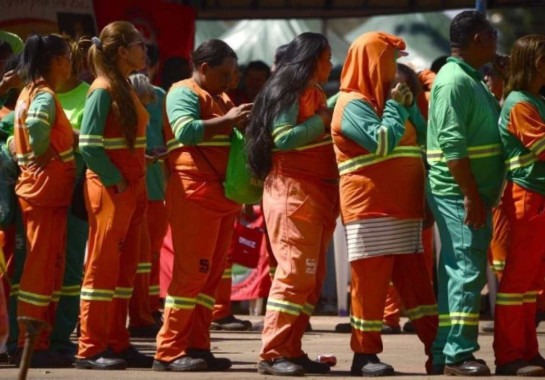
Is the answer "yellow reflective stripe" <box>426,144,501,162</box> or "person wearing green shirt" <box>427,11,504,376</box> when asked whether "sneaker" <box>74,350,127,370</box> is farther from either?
"yellow reflective stripe" <box>426,144,501,162</box>

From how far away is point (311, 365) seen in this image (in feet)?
33.2

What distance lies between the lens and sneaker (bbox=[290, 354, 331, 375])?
32.9 ft

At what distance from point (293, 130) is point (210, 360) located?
1.68 metres

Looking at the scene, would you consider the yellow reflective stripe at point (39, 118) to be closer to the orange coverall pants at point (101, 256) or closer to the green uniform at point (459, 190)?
the orange coverall pants at point (101, 256)

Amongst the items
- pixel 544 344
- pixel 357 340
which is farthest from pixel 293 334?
pixel 544 344

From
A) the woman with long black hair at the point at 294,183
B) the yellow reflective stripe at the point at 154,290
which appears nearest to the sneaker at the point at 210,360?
the woman with long black hair at the point at 294,183

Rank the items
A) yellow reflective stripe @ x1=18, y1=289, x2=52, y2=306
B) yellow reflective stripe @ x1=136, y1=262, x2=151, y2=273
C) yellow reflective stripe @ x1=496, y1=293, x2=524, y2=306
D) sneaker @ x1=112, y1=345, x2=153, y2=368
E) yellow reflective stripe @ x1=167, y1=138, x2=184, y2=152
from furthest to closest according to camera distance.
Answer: yellow reflective stripe @ x1=136, y1=262, x2=151, y2=273 → sneaker @ x1=112, y1=345, x2=153, y2=368 → yellow reflective stripe @ x1=18, y1=289, x2=52, y2=306 → yellow reflective stripe @ x1=167, y1=138, x2=184, y2=152 → yellow reflective stripe @ x1=496, y1=293, x2=524, y2=306

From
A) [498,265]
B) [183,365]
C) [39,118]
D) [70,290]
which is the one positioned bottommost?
[183,365]

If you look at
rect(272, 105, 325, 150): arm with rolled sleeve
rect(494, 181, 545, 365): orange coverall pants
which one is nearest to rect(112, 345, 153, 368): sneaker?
rect(272, 105, 325, 150): arm with rolled sleeve

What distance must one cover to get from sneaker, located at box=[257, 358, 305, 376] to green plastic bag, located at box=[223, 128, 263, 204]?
3.54 ft

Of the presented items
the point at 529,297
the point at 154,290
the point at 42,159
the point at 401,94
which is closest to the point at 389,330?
the point at 154,290

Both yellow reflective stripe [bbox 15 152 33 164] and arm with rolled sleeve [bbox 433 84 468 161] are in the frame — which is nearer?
arm with rolled sleeve [bbox 433 84 468 161]

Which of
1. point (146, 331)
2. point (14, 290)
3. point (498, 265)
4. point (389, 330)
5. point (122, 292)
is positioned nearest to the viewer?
point (14, 290)

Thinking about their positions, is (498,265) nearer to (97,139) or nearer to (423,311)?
(423,311)
